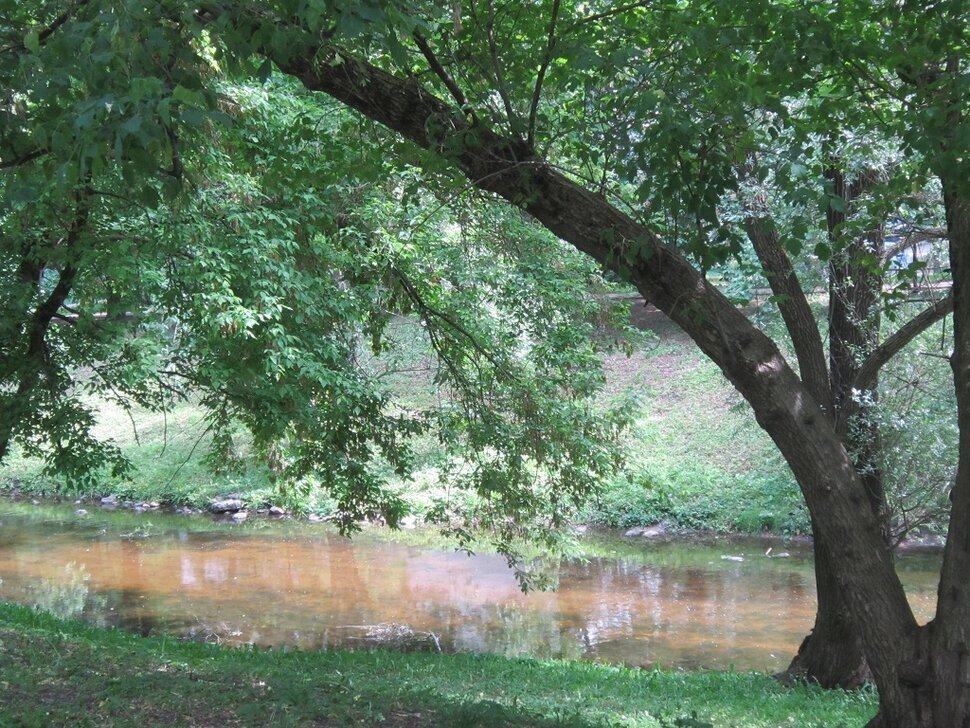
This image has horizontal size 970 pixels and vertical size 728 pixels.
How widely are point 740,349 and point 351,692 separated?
10.0 feet

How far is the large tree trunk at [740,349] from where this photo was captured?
4496mm

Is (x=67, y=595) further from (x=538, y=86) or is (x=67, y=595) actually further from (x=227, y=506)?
(x=538, y=86)

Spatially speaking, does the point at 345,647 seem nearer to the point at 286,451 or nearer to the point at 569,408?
the point at 286,451

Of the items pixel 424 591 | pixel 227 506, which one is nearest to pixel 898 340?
pixel 424 591

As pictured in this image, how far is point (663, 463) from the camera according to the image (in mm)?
22312

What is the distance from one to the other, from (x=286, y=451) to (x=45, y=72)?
7.87m

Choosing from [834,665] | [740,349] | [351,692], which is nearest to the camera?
[740,349]

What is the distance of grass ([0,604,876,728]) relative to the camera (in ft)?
16.2

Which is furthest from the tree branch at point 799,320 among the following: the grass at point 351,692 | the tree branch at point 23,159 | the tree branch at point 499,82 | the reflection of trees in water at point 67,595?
the reflection of trees in water at point 67,595

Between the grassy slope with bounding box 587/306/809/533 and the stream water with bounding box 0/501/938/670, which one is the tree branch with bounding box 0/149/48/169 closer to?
the stream water with bounding box 0/501/938/670

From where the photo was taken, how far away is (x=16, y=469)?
26203 mm

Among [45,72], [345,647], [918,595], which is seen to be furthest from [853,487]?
[918,595]

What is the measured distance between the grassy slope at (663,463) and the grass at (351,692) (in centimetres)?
688

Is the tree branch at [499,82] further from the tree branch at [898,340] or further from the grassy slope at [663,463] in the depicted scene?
the grassy slope at [663,463]
